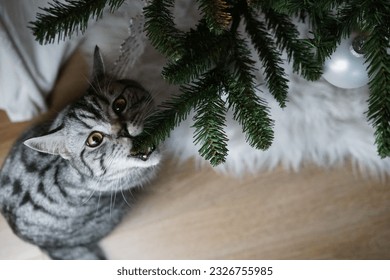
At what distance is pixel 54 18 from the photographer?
645 millimetres

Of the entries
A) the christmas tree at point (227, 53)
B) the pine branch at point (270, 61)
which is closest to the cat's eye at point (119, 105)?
the christmas tree at point (227, 53)

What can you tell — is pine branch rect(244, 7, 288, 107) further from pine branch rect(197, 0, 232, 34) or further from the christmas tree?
pine branch rect(197, 0, 232, 34)

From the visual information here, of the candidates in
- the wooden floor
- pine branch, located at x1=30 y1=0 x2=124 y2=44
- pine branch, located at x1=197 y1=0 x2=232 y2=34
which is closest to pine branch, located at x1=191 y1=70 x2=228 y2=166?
pine branch, located at x1=197 y1=0 x2=232 y2=34

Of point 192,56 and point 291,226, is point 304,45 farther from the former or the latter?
point 291,226

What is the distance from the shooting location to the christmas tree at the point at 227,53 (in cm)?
61

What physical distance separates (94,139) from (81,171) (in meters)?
0.09

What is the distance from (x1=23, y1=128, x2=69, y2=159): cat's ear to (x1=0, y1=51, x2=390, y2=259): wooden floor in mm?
289

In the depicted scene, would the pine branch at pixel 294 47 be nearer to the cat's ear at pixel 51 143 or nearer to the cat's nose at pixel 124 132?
the cat's nose at pixel 124 132

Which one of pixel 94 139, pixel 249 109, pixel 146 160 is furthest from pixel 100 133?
pixel 249 109

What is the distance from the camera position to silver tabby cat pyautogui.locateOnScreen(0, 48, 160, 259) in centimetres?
87

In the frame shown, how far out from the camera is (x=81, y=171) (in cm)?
91
